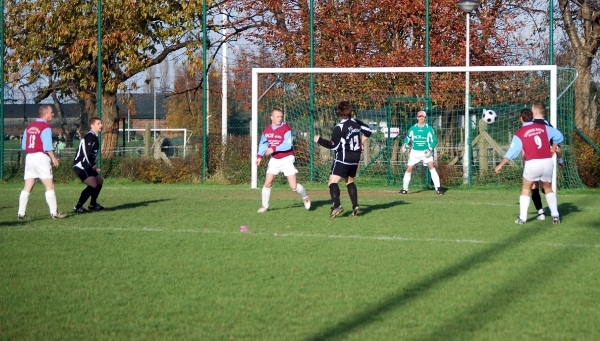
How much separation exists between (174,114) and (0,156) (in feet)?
102

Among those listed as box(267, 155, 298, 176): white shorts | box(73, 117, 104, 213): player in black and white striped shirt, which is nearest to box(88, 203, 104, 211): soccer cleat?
box(73, 117, 104, 213): player in black and white striped shirt

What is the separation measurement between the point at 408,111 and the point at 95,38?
976 cm

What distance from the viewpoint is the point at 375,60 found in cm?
2464

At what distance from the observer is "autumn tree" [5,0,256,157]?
85.5ft

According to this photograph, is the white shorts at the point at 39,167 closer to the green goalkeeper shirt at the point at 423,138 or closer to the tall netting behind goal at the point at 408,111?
the tall netting behind goal at the point at 408,111

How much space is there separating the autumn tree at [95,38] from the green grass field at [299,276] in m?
12.0

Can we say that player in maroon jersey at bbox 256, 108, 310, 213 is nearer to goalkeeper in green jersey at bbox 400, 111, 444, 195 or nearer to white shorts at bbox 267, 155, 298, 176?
white shorts at bbox 267, 155, 298, 176

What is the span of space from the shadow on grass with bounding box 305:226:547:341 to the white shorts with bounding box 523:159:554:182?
65.5 inches

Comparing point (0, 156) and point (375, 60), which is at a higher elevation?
point (375, 60)

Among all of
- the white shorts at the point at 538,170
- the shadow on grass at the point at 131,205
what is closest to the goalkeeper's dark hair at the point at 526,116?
the white shorts at the point at 538,170

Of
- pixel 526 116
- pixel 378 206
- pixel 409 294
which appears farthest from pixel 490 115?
pixel 409 294

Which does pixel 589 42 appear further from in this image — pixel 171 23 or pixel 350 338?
pixel 350 338

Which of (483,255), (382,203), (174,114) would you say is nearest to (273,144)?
(382,203)

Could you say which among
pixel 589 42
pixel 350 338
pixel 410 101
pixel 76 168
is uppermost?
pixel 589 42
